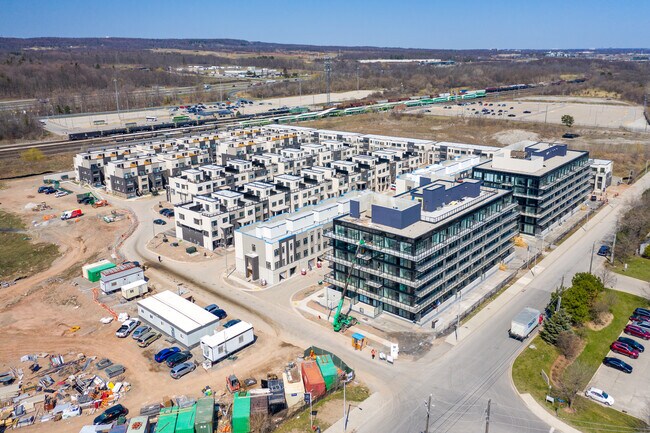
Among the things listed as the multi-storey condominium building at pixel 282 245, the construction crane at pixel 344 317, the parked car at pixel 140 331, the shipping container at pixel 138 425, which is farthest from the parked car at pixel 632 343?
the parked car at pixel 140 331

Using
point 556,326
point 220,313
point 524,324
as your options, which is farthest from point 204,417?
point 556,326

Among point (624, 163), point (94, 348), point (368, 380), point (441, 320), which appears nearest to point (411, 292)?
point (441, 320)

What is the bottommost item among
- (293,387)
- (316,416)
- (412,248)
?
(316,416)

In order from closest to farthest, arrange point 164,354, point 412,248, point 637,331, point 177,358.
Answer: point 177,358 → point 164,354 → point 412,248 → point 637,331

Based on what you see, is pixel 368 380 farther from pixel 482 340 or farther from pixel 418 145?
pixel 418 145

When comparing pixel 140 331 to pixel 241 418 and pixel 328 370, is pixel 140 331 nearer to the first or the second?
pixel 241 418

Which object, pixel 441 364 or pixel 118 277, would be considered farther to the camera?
pixel 118 277

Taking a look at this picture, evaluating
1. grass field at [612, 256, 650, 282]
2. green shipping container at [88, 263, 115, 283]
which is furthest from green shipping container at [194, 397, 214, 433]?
grass field at [612, 256, 650, 282]
